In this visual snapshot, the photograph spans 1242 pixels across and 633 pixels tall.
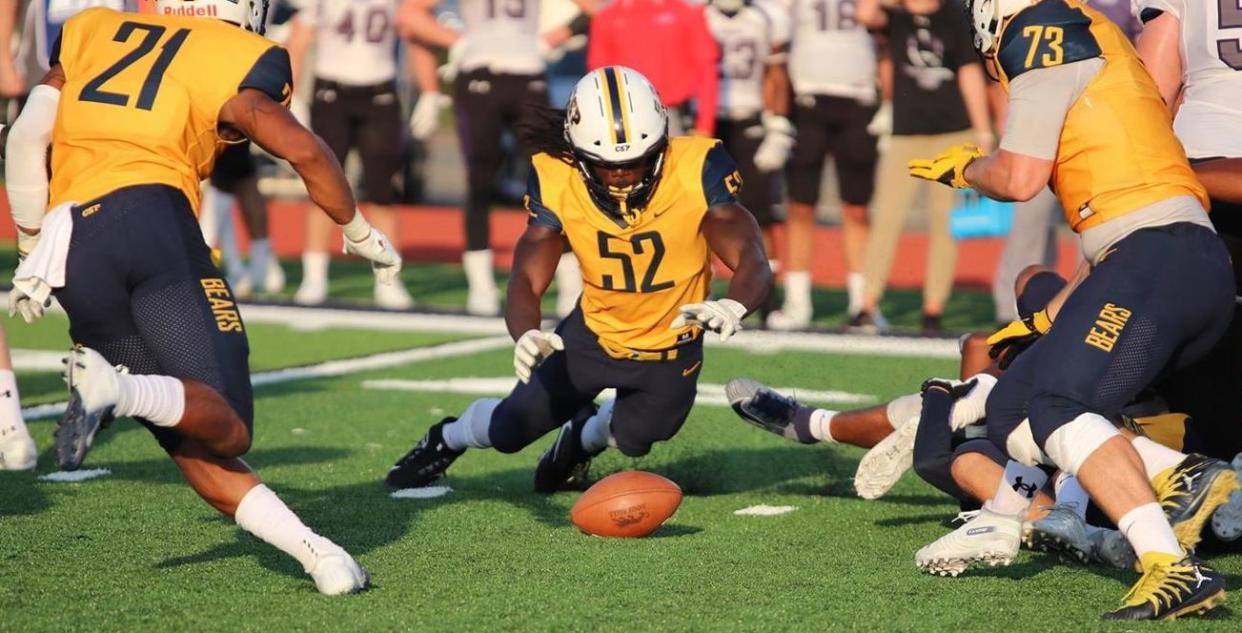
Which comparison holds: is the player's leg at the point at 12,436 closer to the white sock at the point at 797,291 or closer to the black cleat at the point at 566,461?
the black cleat at the point at 566,461

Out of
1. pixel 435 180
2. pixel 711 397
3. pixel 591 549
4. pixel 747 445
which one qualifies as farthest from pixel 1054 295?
pixel 435 180

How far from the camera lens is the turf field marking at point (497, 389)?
8047 mm

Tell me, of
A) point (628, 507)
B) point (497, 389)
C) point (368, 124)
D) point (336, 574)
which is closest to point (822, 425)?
point (628, 507)

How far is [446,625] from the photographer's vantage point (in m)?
4.30

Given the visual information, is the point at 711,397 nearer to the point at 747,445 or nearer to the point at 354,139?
the point at 747,445

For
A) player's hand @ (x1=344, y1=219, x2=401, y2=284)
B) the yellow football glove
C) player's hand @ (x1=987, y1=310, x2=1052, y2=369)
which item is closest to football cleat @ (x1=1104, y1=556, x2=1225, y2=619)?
player's hand @ (x1=987, y1=310, x2=1052, y2=369)

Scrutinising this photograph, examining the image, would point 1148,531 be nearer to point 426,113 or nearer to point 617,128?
point 617,128

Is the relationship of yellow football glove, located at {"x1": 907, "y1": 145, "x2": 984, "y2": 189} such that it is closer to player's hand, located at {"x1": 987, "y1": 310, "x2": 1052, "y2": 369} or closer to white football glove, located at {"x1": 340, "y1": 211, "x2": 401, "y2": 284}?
player's hand, located at {"x1": 987, "y1": 310, "x2": 1052, "y2": 369}

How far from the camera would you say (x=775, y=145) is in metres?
10.7

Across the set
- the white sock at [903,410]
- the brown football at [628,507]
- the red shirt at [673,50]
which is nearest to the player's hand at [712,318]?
the brown football at [628,507]

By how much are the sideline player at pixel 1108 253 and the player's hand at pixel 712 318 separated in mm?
776

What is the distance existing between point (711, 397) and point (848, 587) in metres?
3.56

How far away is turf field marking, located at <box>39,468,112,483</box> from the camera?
6.24 m

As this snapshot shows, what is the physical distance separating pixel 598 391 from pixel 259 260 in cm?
649
